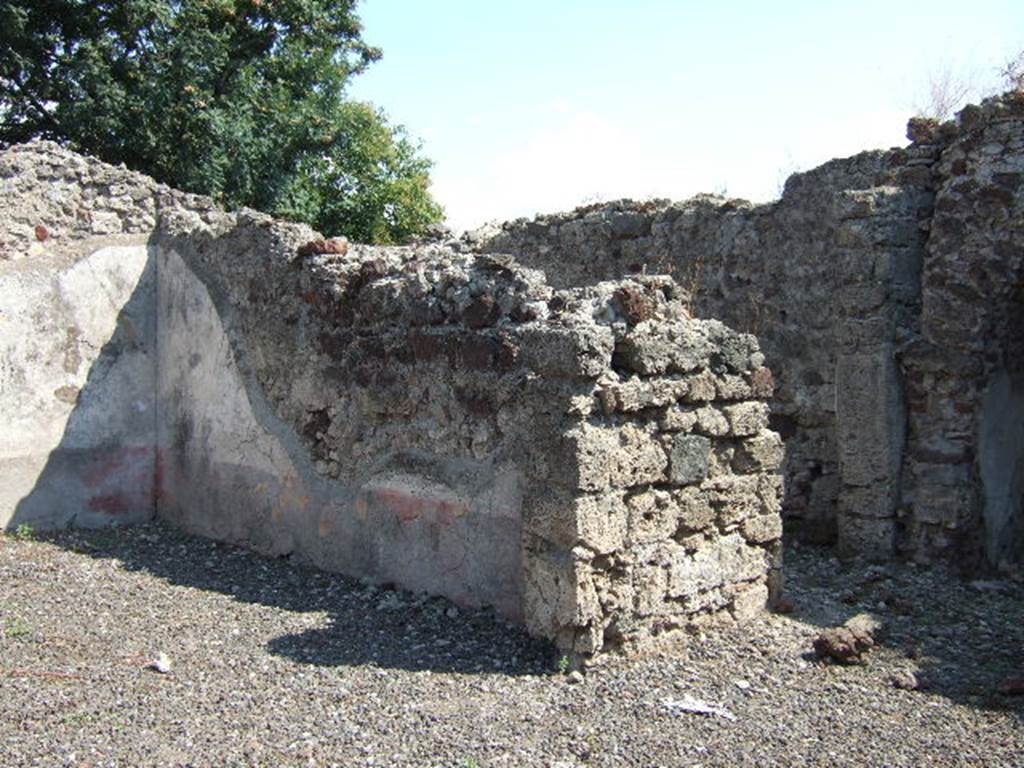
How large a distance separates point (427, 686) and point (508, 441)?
109 cm

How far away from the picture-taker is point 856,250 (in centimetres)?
652

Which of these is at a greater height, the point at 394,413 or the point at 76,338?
the point at 76,338

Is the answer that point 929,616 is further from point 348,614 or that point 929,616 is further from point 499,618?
point 348,614

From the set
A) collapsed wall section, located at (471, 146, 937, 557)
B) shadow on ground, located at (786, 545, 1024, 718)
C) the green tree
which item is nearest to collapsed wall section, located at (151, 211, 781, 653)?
shadow on ground, located at (786, 545, 1024, 718)

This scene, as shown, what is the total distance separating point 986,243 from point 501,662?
391 centimetres

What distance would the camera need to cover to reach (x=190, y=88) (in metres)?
13.3

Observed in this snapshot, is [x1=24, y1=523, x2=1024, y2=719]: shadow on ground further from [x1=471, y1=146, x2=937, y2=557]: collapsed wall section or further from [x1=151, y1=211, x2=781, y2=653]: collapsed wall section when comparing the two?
[x1=471, y1=146, x2=937, y2=557]: collapsed wall section

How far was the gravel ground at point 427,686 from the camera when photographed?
3.37 metres

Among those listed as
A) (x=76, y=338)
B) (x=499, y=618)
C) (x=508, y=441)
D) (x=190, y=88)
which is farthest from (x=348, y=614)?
(x=190, y=88)

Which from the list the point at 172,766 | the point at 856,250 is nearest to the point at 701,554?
the point at 172,766

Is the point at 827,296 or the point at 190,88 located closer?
the point at 827,296

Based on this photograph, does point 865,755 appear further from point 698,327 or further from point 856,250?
point 856,250

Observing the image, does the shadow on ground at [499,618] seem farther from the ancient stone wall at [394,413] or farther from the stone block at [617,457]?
the stone block at [617,457]

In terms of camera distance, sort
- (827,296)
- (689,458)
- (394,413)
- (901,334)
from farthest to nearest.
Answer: (827,296) → (901,334) → (394,413) → (689,458)
